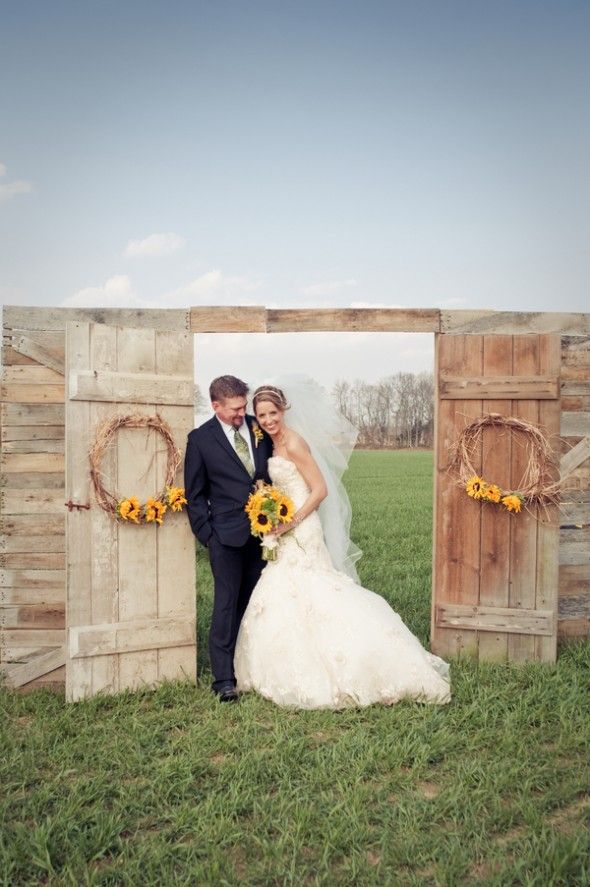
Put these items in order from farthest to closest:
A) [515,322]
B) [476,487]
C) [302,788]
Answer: [515,322], [476,487], [302,788]

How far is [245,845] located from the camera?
3504 mm

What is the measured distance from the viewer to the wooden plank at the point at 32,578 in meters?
5.80

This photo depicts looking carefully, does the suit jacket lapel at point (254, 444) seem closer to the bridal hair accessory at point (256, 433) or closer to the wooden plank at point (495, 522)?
the bridal hair accessory at point (256, 433)

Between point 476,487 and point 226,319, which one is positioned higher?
point 226,319

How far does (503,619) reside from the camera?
19.6ft

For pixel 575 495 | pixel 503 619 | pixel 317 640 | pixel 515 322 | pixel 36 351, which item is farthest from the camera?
pixel 575 495

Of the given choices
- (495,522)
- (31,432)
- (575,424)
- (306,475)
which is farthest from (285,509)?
(575,424)

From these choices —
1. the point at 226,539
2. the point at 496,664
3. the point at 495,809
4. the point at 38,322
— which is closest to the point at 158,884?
the point at 495,809

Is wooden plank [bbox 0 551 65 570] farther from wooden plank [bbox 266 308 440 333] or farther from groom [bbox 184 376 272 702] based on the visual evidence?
wooden plank [bbox 266 308 440 333]

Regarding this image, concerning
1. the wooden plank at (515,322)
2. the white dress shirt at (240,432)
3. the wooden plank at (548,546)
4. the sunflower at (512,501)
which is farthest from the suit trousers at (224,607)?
the wooden plank at (515,322)

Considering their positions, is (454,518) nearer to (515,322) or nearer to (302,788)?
(515,322)

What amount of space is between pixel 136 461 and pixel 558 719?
11.2ft

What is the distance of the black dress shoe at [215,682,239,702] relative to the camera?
5.33m

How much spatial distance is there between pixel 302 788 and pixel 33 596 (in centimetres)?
285
